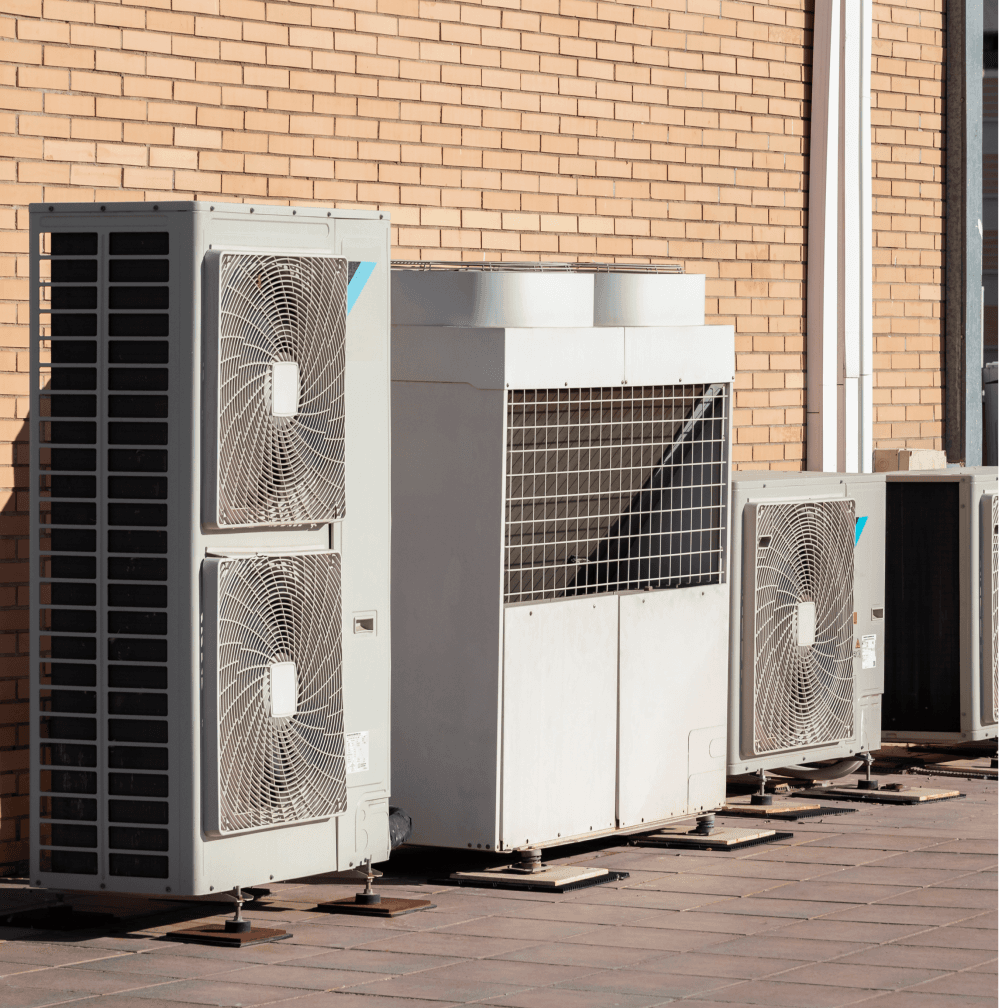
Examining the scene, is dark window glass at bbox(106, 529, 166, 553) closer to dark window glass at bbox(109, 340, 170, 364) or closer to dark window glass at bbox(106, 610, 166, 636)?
dark window glass at bbox(106, 610, 166, 636)

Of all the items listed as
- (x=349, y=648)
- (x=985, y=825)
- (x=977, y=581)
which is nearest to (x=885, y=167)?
(x=977, y=581)

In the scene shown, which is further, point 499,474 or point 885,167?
point 885,167

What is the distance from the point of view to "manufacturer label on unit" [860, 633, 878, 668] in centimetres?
1005

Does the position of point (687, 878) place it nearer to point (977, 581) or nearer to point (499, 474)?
point (499, 474)

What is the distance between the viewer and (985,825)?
938 centimetres

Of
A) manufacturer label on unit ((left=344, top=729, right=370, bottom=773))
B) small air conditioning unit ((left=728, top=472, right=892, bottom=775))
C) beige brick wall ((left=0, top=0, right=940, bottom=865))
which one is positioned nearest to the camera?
manufacturer label on unit ((left=344, top=729, right=370, bottom=773))

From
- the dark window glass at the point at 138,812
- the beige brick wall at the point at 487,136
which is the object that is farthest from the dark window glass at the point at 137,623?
the beige brick wall at the point at 487,136

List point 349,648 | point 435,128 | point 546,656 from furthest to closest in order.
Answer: point 435,128, point 546,656, point 349,648

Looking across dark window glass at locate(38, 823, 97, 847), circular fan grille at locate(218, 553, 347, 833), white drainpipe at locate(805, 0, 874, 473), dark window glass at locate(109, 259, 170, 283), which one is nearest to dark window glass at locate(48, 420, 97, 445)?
dark window glass at locate(109, 259, 170, 283)

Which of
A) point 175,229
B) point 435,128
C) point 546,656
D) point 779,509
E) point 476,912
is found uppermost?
point 435,128

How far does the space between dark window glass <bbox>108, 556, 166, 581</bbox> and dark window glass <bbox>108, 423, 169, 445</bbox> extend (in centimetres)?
38

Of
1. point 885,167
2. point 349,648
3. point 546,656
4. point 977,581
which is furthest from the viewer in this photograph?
point 885,167

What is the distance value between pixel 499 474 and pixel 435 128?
241cm

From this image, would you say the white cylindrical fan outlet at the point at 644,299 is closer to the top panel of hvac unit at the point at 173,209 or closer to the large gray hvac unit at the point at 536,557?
the large gray hvac unit at the point at 536,557
